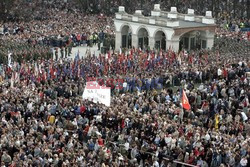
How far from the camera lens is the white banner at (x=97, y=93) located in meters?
30.1

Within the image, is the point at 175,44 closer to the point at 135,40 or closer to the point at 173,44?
the point at 173,44

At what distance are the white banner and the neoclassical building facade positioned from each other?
20026mm

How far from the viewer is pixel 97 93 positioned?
3047 centimetres

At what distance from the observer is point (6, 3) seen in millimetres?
71562

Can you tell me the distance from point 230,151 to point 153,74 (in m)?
15.4

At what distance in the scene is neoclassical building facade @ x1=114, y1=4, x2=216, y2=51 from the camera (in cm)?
5012

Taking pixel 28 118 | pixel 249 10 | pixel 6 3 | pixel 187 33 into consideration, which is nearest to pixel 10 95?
pixel 28 118

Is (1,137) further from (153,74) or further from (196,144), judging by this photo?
(153,74)

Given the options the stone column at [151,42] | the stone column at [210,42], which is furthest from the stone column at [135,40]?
the stone column at [210,42]

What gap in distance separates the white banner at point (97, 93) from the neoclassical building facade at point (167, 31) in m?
20.0

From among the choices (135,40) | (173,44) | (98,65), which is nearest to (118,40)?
(135,40)

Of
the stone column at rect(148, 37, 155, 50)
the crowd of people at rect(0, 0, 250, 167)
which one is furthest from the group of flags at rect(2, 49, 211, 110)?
the stone column at rect(148, 37, 155, 50)

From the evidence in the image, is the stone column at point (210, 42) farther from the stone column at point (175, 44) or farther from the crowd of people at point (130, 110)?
the stone column at point (175, 44)

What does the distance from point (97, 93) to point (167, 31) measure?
822 inches
